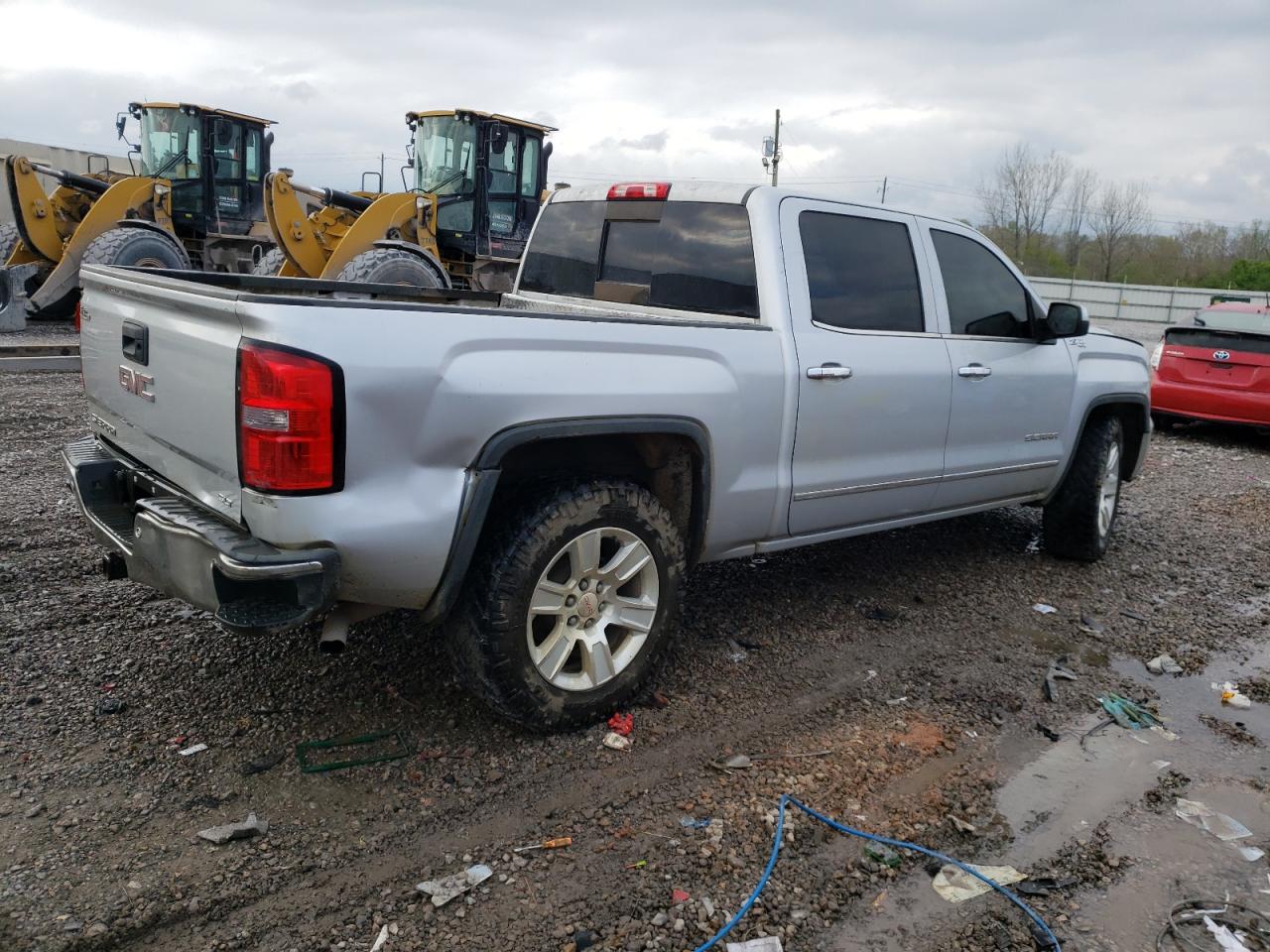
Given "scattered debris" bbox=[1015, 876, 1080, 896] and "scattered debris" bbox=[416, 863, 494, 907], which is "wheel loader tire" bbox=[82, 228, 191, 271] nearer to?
"scattered debris" bbox=[416, 863, 494, 907]

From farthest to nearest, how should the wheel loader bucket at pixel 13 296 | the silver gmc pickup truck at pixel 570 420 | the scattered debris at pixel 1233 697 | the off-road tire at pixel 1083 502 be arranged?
the wheel loader bucket at pixel 13 296, the off-road tire at pixel 1083 502, the scattered debris at pixel 1233 697, the silver gmc pickup truck at pixel 570 420

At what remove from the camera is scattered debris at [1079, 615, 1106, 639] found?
16.6ft

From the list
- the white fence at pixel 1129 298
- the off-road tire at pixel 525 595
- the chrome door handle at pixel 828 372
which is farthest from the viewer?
the white fence at pixel 1129 298

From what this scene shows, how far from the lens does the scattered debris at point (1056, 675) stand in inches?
168

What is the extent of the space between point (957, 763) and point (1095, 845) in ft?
1.84

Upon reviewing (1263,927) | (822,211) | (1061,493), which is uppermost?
(822,211)

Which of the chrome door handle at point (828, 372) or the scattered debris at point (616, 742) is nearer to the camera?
the scattered debris at point (616, 742)

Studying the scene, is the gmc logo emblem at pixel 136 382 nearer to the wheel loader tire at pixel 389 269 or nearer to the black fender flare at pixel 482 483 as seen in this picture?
the black fender flare at pixel 482 483

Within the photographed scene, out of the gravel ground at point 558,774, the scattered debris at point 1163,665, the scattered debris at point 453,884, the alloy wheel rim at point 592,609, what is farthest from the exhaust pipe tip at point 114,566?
the scattered debris at point 1163,665

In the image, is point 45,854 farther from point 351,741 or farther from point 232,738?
point 351,741

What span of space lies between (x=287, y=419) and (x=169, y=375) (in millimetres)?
739

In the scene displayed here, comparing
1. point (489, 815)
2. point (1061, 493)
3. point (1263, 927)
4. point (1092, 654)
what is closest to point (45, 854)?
point (489, 815)

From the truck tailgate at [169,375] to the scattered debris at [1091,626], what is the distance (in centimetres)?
412

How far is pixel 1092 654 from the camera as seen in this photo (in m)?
4.80
